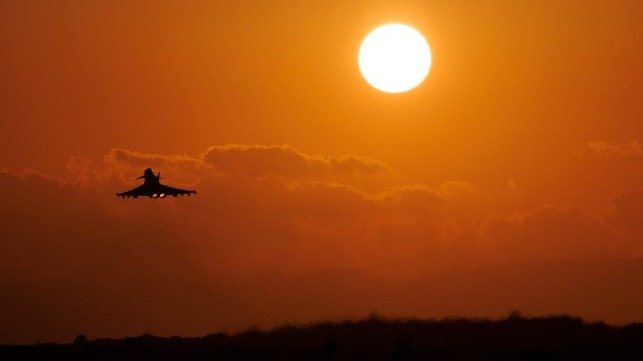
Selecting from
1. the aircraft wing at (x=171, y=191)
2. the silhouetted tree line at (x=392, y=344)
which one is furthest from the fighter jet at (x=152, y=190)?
the silhouetted tree line at (x=392, y=344)

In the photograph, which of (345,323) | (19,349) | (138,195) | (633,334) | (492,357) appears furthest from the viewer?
(138,195)

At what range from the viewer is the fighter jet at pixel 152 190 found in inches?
3433

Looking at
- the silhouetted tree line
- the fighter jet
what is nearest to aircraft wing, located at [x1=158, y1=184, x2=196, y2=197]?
the fighter jet

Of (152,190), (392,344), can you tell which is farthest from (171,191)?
(392,344)

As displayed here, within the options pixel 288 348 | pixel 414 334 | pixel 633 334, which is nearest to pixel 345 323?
pixel 414 334

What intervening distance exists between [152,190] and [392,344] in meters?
26.6

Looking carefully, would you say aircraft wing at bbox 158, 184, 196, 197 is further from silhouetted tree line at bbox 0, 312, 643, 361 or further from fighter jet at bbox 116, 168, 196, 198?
silhouetted tree line at bbox 0, 312, 643, 361

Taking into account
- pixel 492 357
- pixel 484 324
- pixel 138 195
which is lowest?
pixel 492 357

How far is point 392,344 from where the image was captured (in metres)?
70.5

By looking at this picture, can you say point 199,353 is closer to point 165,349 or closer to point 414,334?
point 165,349

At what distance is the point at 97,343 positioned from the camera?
6956 cm

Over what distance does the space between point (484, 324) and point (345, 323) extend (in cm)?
1003

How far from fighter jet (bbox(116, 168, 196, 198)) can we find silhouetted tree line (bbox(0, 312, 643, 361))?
14.3 meters

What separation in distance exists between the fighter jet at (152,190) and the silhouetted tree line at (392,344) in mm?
14295
